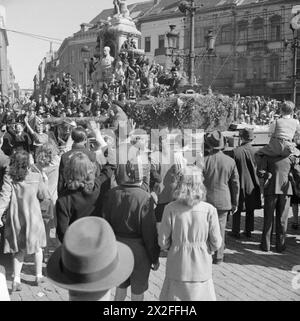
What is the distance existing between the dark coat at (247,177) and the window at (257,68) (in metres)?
42.2

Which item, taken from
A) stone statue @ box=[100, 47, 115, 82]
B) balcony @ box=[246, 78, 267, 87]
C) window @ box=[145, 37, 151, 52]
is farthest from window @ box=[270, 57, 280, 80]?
stone statue @ box=[100, 47, 115, 82]

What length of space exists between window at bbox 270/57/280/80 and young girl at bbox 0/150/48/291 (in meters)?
43.7

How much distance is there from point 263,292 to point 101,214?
6.53ft

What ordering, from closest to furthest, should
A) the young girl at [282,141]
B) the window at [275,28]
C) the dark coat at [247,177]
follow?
the young girl at [282,141], the dark coat at [247,177], the window at [275,28]

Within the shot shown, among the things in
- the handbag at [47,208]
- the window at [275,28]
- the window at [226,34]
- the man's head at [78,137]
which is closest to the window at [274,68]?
the window at [275,28]

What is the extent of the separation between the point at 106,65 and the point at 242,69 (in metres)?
24.5

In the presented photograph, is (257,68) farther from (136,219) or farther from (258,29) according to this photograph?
Result: (136,219)

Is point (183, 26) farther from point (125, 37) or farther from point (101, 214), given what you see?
point (101, 214)

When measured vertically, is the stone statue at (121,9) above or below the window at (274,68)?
above

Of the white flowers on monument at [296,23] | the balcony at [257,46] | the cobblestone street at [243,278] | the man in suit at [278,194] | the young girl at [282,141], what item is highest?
the balcony at [257,46]

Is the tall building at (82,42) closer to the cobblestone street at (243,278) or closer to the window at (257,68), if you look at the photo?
the window at (257,68)

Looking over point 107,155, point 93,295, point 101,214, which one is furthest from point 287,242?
point 93,295

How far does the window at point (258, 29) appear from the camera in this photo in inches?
1875
